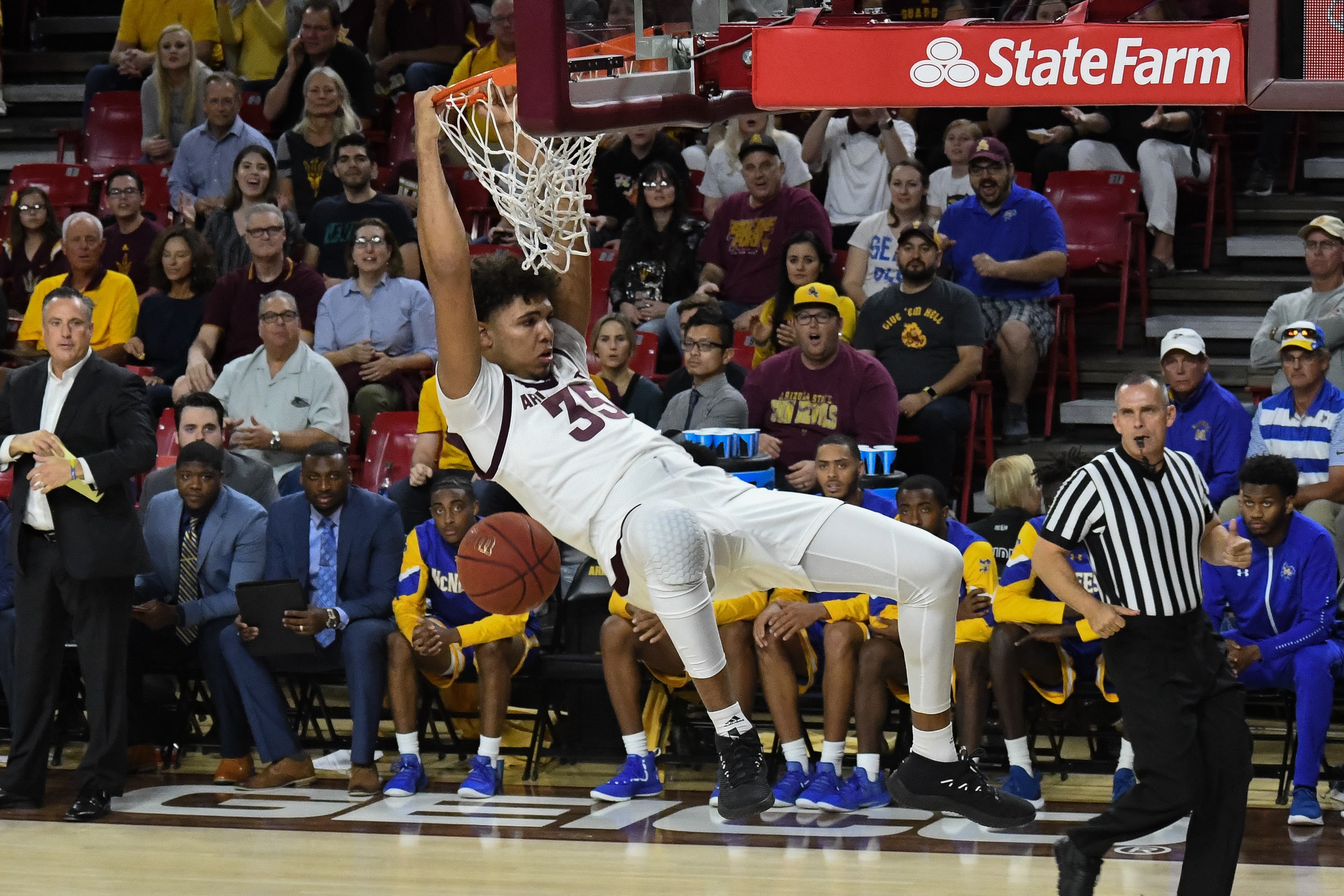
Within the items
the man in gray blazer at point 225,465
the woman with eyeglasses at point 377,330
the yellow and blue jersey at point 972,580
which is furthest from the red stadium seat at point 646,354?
the yellow and blue jersey at point 972,580

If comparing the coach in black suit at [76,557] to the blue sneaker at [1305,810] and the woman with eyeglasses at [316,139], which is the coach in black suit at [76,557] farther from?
the blue sneaker at [1305,810]

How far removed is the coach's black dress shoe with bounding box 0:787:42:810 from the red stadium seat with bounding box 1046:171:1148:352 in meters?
6.72

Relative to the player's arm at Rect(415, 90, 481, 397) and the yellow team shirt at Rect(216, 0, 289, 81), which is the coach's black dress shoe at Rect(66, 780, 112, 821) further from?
the yellow team shirt at Rect(216, 0, 289, 81)

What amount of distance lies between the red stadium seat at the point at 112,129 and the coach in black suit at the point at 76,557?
223 inches

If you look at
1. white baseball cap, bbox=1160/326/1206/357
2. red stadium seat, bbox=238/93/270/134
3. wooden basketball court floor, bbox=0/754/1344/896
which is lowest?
wooden basketball court floor, bbox=0/754/1344/896

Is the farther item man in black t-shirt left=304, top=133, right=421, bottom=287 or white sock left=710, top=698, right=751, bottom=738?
man in black t-shirt left=304, top=133, right=421, bottom=287

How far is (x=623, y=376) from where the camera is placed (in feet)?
30.5

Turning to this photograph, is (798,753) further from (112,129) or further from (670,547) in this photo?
(112,129)

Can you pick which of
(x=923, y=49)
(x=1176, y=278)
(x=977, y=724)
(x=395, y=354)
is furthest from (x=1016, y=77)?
(x=1176, y=278)

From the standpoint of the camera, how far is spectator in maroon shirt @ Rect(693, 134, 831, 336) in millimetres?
10273

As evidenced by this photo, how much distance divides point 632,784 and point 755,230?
12.4 feet

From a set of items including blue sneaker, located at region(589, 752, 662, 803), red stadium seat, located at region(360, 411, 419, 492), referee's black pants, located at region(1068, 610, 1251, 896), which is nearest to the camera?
referee's black pants, located at region(1068, 610, 1251, 896)

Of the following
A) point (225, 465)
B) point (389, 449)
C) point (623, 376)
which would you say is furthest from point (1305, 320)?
point (225, 465)

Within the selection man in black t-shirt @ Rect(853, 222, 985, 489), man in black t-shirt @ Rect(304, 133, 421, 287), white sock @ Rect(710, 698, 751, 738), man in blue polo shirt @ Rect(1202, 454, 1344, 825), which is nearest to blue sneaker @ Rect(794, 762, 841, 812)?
man in blue polo shirt @ Rect(1202, 454, 1344, 825)
